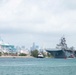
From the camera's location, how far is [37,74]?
69812 mm

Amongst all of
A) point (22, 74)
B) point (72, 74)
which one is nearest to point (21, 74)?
point (22, 74)

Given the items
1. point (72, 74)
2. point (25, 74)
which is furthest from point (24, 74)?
point (72, 74)

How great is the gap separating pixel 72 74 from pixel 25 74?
9057mm

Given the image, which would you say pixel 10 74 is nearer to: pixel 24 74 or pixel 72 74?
pixel 24 74

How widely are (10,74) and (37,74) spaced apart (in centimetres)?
524

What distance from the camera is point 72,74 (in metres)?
69.8

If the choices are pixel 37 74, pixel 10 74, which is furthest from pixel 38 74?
pixel 10 74

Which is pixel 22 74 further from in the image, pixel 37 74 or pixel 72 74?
pixel 72 74

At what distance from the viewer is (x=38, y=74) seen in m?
69.8

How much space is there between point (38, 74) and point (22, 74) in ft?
10.2

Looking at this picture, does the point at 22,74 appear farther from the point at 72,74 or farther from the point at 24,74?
the point at 72,74

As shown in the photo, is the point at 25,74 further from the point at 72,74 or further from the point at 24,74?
the point at 72,74

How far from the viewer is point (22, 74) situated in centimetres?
7012

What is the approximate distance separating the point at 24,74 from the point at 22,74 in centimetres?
39
